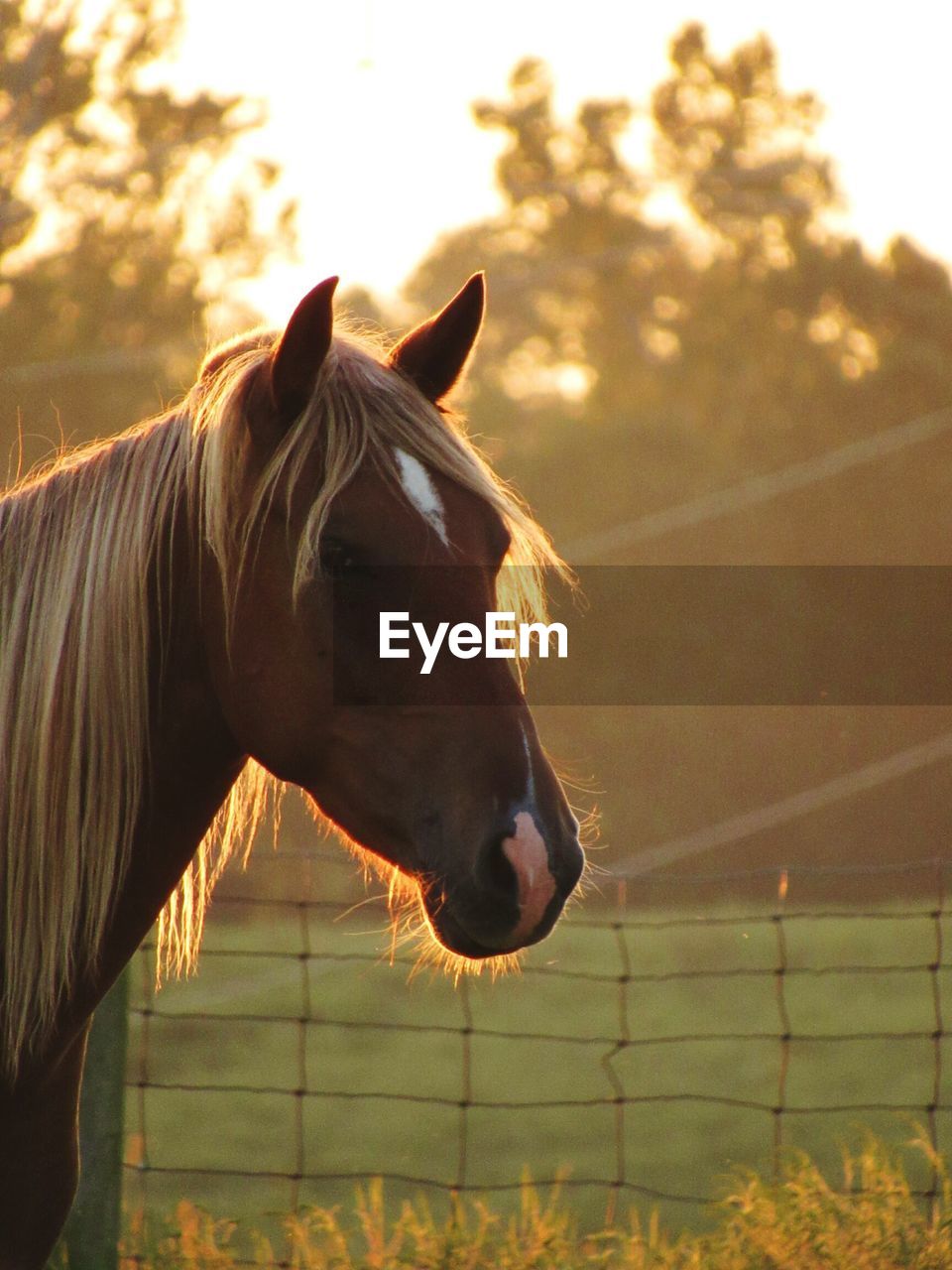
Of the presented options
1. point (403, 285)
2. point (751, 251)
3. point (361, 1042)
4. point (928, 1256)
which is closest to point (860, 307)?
point (751, 251)

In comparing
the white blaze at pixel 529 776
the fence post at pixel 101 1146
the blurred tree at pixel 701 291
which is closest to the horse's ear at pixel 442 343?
the white blaze at pixel 529 776

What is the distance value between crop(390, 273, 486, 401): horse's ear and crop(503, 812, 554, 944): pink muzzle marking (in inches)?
28.1

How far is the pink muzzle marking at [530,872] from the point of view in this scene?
172 centimetres

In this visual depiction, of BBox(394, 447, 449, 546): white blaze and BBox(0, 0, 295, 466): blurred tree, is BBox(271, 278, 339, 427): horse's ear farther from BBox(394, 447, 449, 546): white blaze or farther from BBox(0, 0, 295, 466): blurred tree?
BBox(0, 0, 295, 466): blurred tree

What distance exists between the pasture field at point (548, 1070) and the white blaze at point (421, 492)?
1854 mm

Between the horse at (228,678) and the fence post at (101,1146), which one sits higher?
the horse at (228,678)

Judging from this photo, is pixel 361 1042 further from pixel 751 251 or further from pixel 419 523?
pixel 751 251

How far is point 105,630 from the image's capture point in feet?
6.49

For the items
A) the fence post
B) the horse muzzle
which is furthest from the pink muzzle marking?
the fence post

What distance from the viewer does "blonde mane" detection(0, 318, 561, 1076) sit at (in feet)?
6.32

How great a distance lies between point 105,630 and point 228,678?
19 cm

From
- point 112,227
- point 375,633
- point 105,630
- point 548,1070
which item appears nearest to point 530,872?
point 375,633

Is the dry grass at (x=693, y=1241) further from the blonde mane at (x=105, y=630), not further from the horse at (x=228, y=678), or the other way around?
the blonde mane at (x=105, y=630)

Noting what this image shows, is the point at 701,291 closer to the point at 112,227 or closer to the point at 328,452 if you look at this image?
the point at 112,227
